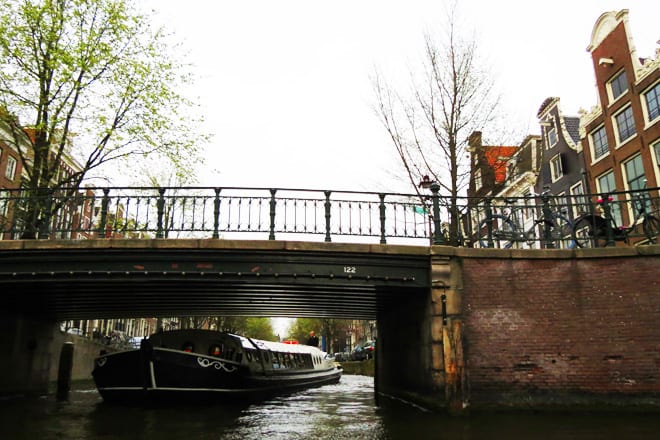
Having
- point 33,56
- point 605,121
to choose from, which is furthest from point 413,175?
point 605,121

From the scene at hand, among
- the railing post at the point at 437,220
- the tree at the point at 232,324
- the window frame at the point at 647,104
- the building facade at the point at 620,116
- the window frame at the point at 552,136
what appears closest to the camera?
the railing post at the point at 437,220

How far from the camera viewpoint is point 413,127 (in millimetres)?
16516

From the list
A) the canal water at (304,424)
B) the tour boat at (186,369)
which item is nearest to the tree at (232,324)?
the tour boat at (186,369)

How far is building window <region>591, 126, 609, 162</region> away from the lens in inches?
982

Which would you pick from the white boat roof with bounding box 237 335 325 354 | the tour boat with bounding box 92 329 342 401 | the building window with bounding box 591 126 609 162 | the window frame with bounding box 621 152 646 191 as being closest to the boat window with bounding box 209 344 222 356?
the tour boat with bounding box 92 329 342 401

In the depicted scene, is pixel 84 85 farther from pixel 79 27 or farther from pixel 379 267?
pixel 379 267

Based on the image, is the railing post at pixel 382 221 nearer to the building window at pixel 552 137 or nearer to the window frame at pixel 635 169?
the window frame at pixel 635 169

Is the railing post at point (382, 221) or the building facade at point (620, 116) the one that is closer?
the railing post at point (382, 221)

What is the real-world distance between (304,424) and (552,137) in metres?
25.4

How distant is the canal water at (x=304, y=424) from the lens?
8.29 meters

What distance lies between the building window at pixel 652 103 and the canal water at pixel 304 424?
634 inches

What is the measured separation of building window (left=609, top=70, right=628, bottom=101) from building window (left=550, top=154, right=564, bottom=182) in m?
5.08

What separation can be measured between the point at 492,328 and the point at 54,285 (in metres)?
9.76

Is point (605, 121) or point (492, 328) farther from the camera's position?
point (605, 121)
